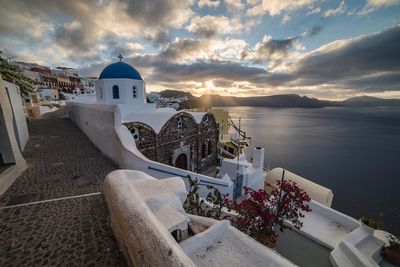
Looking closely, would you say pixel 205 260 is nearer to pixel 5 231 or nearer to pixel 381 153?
pixel 5 231

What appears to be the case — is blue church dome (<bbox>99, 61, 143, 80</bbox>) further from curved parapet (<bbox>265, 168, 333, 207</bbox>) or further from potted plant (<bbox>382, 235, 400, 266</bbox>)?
potted plant (<bbox>382, 235, 400, 266</bbox>)

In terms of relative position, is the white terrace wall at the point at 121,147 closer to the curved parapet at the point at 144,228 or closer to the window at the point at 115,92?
the window at the point at 115,92

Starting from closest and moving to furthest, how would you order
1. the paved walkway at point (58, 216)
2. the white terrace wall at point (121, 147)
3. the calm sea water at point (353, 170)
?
the paved walkway at point (58, 216), the white terrace wall at point (121, 147), the calm sea water at point (353, 170)

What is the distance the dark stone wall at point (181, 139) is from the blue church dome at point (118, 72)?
167 inches

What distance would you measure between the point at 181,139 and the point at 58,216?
9249 millimetres

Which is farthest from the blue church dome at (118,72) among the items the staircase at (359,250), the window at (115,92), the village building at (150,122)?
the staircase at (359,250)

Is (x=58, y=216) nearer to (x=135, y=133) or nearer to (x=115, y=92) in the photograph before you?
(x=135, y=133)

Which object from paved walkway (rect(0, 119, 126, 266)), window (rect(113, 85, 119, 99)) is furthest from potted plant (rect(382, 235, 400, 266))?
window (rect(113, 85, 119, 99))

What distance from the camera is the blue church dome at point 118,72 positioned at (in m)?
11.8

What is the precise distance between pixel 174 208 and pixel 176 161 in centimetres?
1046

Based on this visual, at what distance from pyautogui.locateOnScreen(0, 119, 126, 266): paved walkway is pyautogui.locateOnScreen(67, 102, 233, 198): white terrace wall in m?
0.66

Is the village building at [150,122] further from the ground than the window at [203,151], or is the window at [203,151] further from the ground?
the village building at [150,122]

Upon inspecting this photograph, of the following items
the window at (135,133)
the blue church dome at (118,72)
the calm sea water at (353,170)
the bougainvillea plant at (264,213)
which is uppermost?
the blue church dome at (118,72)

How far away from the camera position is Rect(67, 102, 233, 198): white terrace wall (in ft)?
20.9
